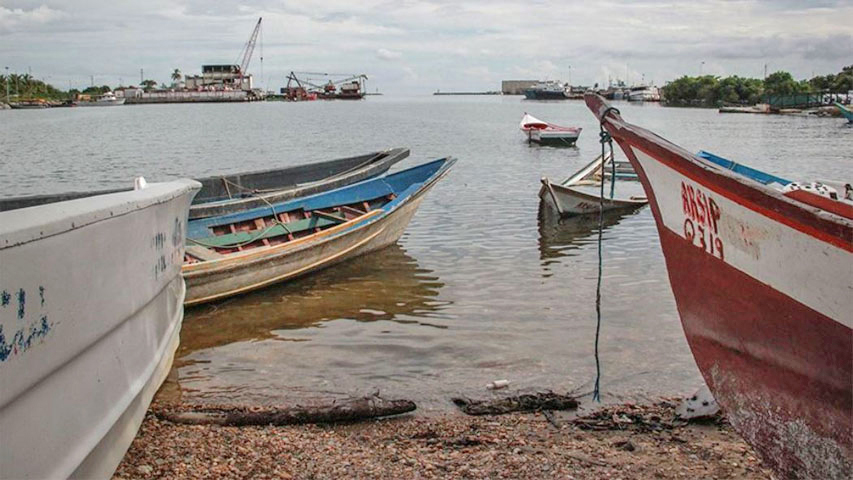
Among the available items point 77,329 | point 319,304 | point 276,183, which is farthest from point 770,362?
point 276,183

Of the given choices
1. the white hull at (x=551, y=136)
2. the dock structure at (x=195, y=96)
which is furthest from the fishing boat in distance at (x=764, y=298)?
the dock structure at (x=195, y=96)

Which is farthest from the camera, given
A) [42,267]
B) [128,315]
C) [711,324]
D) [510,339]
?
[510,339]

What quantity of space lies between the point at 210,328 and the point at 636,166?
571 cm

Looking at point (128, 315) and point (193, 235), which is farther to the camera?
point (193, 235)

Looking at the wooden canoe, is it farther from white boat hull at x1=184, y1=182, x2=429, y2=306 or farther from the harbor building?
the harbor building

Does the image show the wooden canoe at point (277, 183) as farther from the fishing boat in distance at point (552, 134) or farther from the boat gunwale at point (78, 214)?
the fishing boat in distance at point (552, 134)

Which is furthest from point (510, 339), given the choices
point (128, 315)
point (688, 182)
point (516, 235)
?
point (516, 235)

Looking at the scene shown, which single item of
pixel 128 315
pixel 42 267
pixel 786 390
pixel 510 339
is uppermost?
pixel 42 267

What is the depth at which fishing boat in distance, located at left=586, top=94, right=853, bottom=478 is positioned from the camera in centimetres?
393

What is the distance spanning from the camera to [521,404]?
6.65m

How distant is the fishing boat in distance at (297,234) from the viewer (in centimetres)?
1007

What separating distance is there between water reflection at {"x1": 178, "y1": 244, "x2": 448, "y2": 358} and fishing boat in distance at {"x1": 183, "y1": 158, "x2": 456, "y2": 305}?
19cm

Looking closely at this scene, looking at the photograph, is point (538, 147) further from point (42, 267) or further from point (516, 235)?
point (42, 267)

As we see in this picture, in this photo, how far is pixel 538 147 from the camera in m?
Result: 41.4
